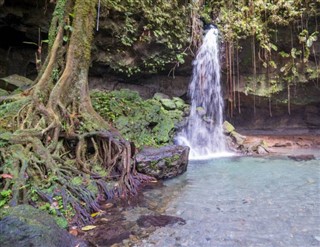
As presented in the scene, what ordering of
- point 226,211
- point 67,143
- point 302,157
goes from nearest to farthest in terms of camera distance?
point 226,211
point 67,143
point 302,157

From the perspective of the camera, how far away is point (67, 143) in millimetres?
5172

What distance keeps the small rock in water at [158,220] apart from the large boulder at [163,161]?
6.04 ft

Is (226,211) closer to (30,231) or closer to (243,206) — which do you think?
(243,206)

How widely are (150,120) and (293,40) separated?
6.09 metres

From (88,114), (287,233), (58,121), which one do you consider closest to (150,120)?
(88,114)

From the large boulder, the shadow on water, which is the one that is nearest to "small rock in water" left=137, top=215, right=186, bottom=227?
the shadow on water

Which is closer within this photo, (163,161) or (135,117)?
(163,161)

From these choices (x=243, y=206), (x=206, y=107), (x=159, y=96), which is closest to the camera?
(x=243, y=206)

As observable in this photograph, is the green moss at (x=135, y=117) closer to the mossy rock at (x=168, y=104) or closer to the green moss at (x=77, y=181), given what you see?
the mossy rock at (x=168, y=104)

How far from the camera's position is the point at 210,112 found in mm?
10828

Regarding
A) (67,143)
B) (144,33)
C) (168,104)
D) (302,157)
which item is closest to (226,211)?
(67,143)

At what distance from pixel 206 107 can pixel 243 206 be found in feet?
22.4

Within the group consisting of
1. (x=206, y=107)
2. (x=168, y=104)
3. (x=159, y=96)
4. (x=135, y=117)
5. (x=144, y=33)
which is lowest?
(x=135, y=117)

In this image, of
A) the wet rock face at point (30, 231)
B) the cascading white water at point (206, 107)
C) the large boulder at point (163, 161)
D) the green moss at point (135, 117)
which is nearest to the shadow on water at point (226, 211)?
the large boulder at point (163, 161)
